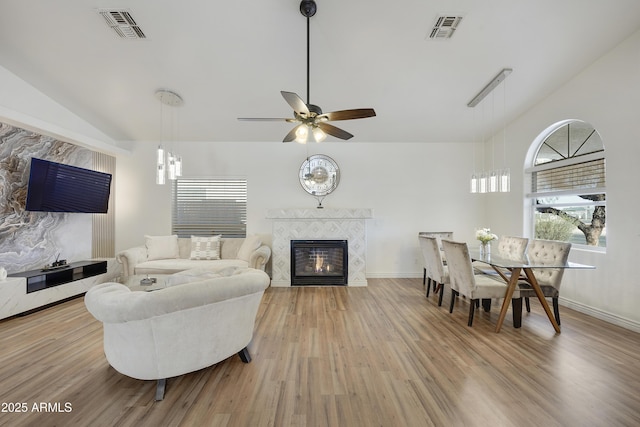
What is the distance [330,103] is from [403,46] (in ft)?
4.07

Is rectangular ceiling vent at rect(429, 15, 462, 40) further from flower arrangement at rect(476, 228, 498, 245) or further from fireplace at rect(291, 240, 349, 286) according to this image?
fireplace at rect(291, 240, 349, 286)

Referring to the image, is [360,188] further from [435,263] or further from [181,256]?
[181,256]

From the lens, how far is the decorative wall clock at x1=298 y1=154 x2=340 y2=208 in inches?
204

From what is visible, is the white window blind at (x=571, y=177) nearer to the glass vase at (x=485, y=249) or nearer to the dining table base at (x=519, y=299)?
the glass vase at (x=485, y=249)

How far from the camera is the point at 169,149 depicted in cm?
510

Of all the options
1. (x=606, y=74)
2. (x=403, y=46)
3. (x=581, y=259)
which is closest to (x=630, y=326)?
(x=581, y=259)

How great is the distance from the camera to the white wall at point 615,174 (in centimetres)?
286

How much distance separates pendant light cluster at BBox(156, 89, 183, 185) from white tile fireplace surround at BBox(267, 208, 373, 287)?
1.67m

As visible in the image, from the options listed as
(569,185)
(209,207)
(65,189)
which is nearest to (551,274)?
(569,185)

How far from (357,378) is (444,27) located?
3.42m

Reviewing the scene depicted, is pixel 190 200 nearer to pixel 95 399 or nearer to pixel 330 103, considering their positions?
pixel 330 103

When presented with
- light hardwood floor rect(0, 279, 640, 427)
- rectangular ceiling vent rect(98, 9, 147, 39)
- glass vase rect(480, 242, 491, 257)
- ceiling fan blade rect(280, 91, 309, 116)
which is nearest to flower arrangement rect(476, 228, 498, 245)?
glass vase rect(480, 242, 491, 257)

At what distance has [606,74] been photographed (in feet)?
10.1

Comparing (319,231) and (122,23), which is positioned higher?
(122,23)
